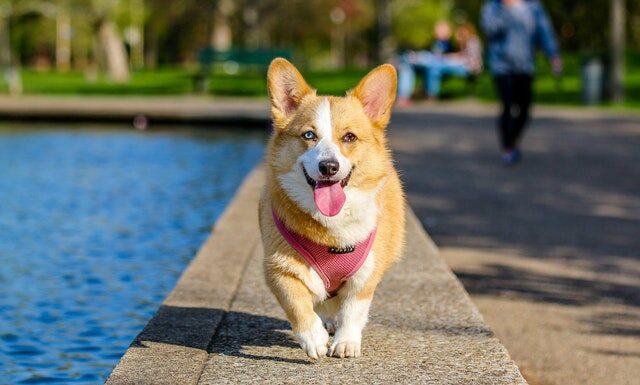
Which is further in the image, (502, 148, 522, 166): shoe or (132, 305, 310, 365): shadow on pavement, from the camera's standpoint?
(502, 148, 522, 166): shoe

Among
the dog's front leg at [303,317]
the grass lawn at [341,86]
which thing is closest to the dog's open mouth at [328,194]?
the dog's front leg at [303,317]

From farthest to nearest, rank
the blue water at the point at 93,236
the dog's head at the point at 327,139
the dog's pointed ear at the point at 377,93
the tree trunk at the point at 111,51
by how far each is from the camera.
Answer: the tree trunk at the point at 111,51 < the blue water at the point at 93,236 < the dog's pointed ear at the point at 377,93 < the dog's head at the point at 327,139

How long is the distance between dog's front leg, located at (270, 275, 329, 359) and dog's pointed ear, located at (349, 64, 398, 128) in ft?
2.53

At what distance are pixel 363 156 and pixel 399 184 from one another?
2.52 ft

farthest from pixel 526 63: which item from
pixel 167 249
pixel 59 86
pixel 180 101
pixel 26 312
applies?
pixel 59 86

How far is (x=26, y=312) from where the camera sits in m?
7.60

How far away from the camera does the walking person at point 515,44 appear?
1386cm

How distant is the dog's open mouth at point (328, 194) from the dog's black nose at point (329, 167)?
9 centimetres

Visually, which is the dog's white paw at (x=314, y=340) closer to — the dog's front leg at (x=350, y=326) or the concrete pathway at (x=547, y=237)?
the dog's front leg at (x=350, y=326)

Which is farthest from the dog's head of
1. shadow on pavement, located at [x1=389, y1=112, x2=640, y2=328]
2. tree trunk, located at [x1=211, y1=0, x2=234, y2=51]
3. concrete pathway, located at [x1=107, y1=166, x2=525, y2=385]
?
tree trunk, located at [x1=211, y1=0, x2=234, y2=51]

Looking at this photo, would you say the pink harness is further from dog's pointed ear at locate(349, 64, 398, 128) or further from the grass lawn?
the grass lawn

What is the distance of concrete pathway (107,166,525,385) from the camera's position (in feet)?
15.5

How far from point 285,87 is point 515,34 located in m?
9.26

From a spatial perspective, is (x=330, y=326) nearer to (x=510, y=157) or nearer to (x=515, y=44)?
(x=515, y=44)
